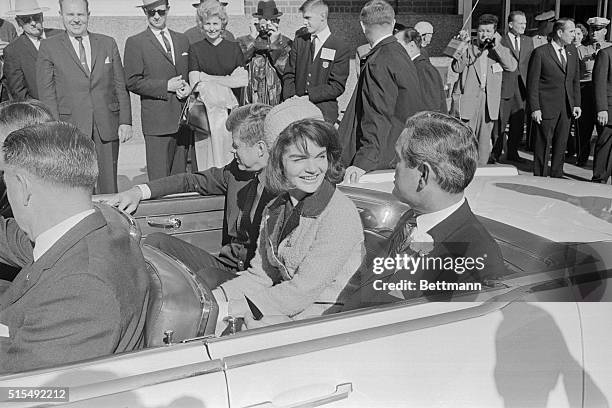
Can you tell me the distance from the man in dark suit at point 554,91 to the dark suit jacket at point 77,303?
5948mm

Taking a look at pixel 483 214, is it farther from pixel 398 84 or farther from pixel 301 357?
pixel 398 84

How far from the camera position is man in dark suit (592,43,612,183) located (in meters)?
6.92

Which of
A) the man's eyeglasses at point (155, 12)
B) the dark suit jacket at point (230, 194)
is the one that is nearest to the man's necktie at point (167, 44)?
the man's eyeglasses at point (155, 12)

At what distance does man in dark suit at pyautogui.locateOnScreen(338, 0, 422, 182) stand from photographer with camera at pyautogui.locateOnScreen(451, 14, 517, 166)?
3.36 m

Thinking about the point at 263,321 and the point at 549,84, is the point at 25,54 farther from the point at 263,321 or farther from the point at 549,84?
the point at 549,84

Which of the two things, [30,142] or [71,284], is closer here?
[71,284]

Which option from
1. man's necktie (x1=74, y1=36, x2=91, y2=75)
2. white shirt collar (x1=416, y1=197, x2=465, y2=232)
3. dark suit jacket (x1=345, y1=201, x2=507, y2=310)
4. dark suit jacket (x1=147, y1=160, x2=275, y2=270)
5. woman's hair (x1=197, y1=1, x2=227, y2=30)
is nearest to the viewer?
dark suit jacket (x1=345, y1=201, x2=507, y2=310)

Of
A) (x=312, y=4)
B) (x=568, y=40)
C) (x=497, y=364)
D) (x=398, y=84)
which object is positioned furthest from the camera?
(x=568, y=40)

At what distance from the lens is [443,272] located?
6.24 feet

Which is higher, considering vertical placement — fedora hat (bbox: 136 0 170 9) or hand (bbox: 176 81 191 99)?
fedora hat (bbox: 136 0 170 9)

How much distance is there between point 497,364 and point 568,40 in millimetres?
5875

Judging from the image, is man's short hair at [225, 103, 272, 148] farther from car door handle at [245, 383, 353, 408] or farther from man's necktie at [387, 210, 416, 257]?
car door handle at [245, 383, 353, 408]

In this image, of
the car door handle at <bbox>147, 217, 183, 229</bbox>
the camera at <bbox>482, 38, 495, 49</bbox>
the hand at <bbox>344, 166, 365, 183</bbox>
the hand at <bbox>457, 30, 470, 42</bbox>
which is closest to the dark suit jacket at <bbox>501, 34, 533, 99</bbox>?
the camera at <bbox>482, 38, 495, 49</bbox>

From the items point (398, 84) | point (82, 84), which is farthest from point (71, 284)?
point (82, 84)
